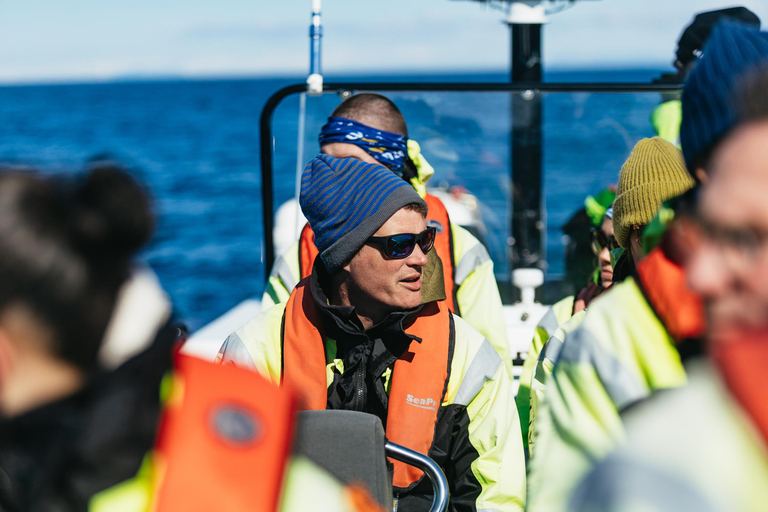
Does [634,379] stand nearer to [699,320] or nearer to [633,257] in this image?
[699,320]

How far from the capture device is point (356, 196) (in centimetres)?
246

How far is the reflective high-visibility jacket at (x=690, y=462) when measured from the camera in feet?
2.85

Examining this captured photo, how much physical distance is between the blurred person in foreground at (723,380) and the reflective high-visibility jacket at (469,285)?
218 centimetres

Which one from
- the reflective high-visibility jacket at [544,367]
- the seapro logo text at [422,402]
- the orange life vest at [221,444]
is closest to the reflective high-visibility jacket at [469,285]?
the reflective high-visibility jacket at [544,367]

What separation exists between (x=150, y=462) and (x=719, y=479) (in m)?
0.66

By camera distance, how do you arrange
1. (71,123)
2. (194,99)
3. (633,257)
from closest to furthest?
(633,257) → (71,123) → (194,99)

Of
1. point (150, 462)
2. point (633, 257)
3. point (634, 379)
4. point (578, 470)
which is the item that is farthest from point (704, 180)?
point (633, 257)

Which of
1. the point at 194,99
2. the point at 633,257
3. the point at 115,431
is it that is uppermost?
the point at 115,431

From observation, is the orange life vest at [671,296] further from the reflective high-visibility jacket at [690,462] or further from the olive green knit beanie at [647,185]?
the olive green knit beanie at [647,185]

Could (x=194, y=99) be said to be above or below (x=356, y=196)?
below

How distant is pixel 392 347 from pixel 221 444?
1.37 meters

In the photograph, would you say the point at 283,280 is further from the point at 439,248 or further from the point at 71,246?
the point at 71,246

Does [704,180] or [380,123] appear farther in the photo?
[380,123]

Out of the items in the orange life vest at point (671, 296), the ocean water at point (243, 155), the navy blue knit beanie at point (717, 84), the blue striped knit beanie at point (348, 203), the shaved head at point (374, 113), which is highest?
the navy blue knit beanie at point (717, 84)
